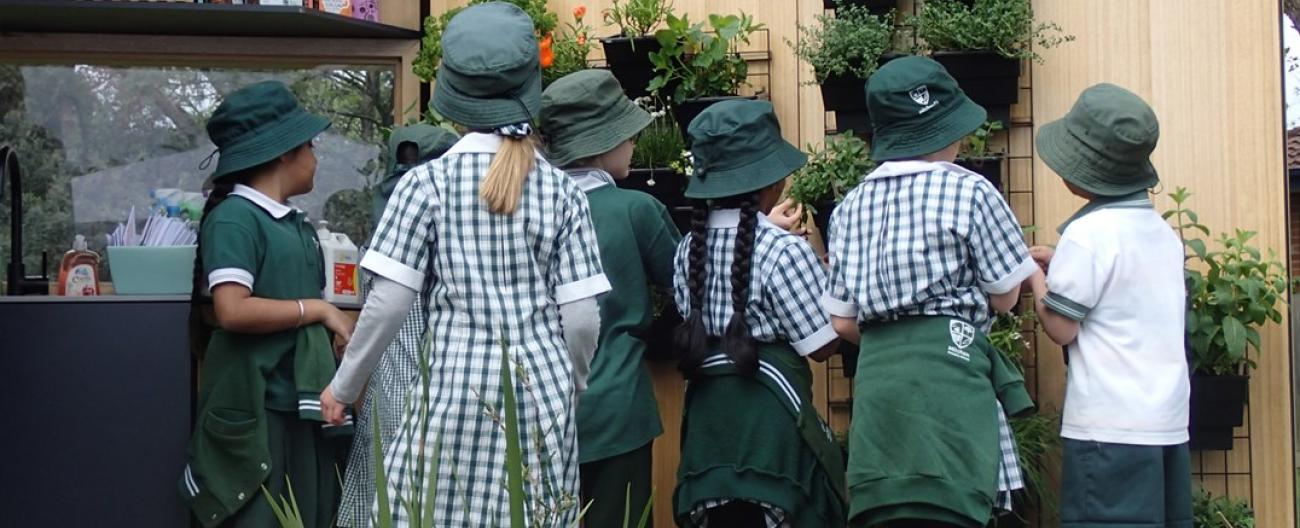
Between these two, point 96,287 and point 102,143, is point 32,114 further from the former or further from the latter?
point 96,287

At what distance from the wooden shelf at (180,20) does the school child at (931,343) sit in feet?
7.65

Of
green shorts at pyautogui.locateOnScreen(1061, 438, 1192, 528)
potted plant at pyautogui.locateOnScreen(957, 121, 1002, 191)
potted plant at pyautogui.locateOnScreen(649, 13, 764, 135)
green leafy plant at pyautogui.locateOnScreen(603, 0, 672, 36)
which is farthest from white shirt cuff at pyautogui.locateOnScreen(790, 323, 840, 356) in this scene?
green leafy plant at pyautogui.locateOnScreen(603, 0, 672, 36)

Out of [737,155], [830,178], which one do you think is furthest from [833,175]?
[737,155]

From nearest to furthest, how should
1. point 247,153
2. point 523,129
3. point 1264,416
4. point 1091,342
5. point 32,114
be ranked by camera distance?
point 523,129
point 1091,342
point 247,153
point 1264,416
point 32,114

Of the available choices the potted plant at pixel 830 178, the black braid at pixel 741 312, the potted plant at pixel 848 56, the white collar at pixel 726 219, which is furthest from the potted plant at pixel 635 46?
the black braid at pixel 741 312

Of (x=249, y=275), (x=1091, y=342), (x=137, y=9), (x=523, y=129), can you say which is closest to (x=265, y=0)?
(x=137, y=9)

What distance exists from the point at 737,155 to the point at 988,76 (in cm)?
111

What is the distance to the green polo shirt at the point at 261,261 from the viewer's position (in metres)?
3.79

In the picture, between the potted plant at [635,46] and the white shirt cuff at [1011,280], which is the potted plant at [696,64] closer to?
the potted plant at [635,46]

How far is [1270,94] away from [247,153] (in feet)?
9.56

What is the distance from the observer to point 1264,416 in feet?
→ 14.6

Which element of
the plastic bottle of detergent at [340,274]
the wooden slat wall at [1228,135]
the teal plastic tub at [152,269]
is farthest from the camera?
the plastic bottle of detergent at [340,274]

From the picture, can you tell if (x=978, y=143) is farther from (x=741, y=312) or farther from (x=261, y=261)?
(x=261, y=261)

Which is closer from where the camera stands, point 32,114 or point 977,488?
point 977,488
